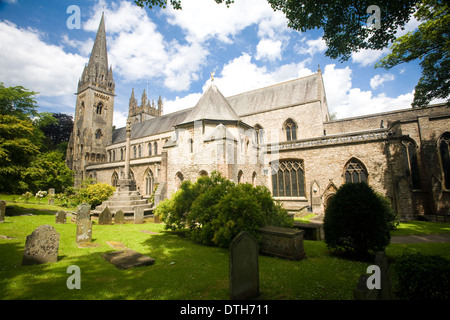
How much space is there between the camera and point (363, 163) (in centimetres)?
1592

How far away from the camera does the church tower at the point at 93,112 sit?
37375 mm

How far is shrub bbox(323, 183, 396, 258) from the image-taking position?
612 centimetres

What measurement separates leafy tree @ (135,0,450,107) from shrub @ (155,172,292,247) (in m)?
6.37

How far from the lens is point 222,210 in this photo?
7660mm

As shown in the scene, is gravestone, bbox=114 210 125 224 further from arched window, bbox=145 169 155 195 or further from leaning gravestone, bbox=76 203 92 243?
arched window, bbox=145 169 155 195

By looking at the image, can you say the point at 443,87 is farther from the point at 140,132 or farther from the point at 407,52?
the point at 140,132

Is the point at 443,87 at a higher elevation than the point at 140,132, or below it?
below

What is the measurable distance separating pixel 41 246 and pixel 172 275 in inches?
147

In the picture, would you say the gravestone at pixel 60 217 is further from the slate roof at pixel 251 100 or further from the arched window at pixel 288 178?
the arched window at pixel 288 178

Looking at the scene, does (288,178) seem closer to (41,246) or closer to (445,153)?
(445,153)

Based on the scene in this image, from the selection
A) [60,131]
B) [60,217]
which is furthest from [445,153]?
[60,131]

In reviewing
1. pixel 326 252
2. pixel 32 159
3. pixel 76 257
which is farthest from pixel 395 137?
pixel 32 159
